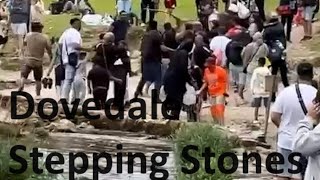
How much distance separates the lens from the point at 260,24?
68.4 feet

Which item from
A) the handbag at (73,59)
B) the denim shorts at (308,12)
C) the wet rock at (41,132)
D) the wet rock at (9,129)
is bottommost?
the wet rock at (41,132)

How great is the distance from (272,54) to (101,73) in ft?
11.4

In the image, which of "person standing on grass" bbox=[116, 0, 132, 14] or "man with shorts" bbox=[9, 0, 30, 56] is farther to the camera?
"person standing on grass" bbox=[116, 0, 132, 14]

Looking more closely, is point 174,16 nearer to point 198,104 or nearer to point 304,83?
point 198,104

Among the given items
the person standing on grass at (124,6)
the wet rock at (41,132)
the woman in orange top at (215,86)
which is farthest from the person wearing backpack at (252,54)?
the person standing on grass at (124,6)

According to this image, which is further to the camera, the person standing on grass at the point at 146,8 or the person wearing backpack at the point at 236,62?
the person standing on grass at the point at 146,8

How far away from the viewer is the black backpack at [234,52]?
58.6 feet

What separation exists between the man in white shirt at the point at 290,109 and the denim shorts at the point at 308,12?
528 inches

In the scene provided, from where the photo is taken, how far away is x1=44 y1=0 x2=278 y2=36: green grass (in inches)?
1049

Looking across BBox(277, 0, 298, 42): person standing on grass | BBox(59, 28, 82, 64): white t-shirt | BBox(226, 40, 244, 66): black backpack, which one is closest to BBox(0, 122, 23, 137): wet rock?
BBox(59, 28, 82, 64): white t-shirt

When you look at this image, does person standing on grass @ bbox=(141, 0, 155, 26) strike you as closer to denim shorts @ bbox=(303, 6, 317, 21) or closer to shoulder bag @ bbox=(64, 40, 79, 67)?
denim shorts @ bbox=(303, 6, 317, 21)

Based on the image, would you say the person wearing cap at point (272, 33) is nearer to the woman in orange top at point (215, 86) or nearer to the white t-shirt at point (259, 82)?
the white t-shirt at point (259, 82)

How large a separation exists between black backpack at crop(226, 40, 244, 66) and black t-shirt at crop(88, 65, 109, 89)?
2.68 m

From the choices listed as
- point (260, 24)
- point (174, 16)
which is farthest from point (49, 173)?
point (174, 16)
